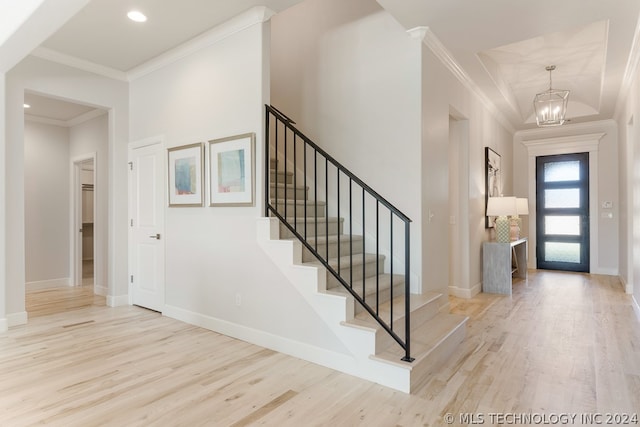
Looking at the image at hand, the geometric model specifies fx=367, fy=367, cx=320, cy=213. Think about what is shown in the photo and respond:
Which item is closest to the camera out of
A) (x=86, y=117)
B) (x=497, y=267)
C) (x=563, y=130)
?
(x=497, y=267)

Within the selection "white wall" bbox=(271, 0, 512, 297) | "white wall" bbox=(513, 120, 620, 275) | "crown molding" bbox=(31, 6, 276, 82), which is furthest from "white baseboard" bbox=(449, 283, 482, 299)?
"crown molding" bbox=(31, 6, 276, 82)

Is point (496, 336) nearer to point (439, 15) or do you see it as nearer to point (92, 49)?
point (439, 15)

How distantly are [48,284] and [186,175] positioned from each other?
3.69 meters

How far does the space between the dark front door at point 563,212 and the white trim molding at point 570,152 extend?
3.0 inches

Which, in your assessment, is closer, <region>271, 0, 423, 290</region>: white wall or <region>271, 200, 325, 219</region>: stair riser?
<region>271, 0, 423, 290</region>: white wall

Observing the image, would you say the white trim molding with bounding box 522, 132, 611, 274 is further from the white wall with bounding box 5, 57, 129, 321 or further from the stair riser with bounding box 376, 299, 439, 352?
the white wall with bounding box 5, 57, 129, 321

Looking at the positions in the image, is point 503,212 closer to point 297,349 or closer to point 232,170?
point 297,349

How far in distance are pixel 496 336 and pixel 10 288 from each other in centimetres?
477

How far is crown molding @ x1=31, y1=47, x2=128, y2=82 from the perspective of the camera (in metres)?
3.93

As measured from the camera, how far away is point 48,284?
5711 millimetres

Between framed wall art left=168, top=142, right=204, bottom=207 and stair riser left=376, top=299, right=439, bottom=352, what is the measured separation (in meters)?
2.20

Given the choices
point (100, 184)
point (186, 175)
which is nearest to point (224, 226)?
point (186, 175)

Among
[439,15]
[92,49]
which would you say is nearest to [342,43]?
[439,15]

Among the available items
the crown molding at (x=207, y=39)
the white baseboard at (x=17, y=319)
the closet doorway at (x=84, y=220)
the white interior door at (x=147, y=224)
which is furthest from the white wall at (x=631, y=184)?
the closet doorway at (x=84, y=220)
